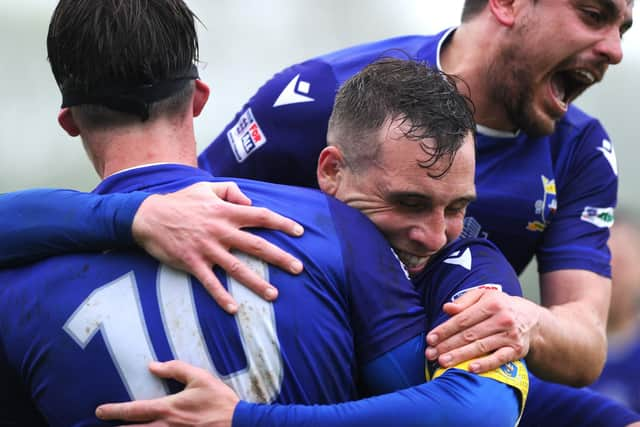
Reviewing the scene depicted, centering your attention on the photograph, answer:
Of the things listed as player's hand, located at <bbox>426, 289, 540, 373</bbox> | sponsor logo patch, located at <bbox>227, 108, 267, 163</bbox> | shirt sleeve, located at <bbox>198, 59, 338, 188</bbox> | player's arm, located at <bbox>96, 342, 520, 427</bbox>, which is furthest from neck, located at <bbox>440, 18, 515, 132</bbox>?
player's arm, located at <bbox>96, 342, 520, 427</bbox>

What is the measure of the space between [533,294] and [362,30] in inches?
101

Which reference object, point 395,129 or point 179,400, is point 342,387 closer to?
point 179,400

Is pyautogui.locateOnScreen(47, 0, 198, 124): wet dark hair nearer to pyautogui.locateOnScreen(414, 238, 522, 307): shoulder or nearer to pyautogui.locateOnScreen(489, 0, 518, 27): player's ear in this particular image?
pyautogui.locateOnScreen(414, 238, 522, 307): shoulder

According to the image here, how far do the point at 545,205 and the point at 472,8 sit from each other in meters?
0.75

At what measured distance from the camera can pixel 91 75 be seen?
7.09 ft

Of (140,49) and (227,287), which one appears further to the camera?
(140,49)

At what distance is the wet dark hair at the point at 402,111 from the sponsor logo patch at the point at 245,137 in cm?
101

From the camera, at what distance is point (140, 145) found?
2.15m

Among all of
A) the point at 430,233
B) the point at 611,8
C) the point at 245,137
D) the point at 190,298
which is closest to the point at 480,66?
the point at 611,8

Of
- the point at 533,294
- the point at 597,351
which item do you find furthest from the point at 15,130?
the point at 597,351

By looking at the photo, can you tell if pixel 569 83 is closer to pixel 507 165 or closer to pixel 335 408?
pixel 507 165

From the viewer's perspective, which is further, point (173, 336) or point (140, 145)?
point (140, 145)

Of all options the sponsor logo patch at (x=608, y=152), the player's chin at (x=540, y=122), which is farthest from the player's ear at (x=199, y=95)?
the sponsor logo patch at (x=608, y=152)

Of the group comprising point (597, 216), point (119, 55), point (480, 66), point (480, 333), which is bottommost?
point (597, 216)
